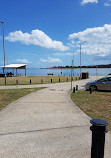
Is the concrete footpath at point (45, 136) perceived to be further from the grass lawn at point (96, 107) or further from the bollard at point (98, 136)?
the grass lawn at point (96, 107)

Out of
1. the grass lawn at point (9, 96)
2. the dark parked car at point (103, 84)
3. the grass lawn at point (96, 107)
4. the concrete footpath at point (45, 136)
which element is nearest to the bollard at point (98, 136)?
the concrete footpath at point (45, 136)

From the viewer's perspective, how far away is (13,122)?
5.08m

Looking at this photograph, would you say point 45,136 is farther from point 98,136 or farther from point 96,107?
point 96,107

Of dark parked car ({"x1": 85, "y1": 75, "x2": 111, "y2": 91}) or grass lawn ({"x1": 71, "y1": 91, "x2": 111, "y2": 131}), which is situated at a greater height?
dark parked car ({"x1": 85, "y1": 75, "x2": 111, "y2": 91})

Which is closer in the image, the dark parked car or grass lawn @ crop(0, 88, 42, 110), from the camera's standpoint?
grass lawn @ crop(0, 88, 42, 110)

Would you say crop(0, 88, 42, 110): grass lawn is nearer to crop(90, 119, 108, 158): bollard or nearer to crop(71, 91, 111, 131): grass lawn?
crop(71, 91, 111, 131): grass lawn

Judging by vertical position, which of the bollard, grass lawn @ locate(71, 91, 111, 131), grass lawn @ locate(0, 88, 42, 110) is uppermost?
the bollard

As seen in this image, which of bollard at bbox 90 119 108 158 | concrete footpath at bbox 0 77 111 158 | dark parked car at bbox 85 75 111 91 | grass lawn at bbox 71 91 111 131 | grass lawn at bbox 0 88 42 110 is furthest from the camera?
dark parked car at bbox 85 75 111 91

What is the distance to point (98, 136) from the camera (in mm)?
2562

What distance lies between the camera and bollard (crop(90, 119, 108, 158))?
8.21 ft

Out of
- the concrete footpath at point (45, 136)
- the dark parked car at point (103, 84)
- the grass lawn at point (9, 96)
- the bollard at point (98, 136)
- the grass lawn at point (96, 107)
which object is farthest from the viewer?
the dark parked car at point (103, 84)

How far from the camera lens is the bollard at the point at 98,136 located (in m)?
2.50

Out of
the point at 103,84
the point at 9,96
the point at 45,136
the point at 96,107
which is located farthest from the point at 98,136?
the point at 103,84

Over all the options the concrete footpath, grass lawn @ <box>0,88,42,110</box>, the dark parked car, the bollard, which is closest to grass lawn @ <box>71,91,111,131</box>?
the concrete footpath
